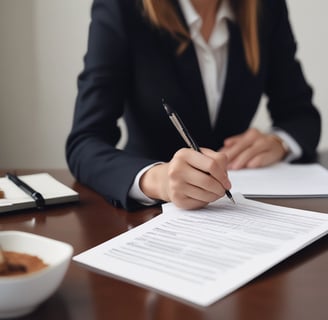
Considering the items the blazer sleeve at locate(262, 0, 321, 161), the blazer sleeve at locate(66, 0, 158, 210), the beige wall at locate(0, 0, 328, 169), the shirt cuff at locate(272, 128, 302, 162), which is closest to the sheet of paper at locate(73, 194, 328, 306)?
the blazer sleeve at locate(66, 0, 158, 210)

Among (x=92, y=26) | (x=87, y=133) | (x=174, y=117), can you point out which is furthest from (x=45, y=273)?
(x=92, y=26)

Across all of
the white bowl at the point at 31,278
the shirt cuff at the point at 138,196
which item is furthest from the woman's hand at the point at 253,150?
the white bowl at the point at 31,278

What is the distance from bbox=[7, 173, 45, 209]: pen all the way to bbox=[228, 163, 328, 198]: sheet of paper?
0.97ft

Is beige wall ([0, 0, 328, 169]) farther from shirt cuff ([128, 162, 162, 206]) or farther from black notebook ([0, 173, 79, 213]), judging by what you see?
shirt cuff ([128, 162, 162, 206])

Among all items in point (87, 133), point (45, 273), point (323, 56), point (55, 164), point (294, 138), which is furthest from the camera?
point (55, 164)

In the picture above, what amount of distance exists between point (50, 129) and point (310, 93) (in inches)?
44.3

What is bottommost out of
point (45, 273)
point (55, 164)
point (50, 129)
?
point (55, 164)

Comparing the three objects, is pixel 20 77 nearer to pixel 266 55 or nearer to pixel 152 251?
pixel 266 55

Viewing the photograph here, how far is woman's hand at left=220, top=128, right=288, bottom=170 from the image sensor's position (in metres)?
1.09

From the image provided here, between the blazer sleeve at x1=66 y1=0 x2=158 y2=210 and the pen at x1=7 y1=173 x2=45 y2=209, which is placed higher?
the blazer sleeve at x1=66 y1=0 x2=158 y2=210

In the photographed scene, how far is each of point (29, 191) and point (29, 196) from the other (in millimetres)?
15

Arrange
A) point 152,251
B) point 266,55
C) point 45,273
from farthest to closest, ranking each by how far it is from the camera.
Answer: point 266,55, point 152,251, point 45,273

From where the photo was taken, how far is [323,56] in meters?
2.08

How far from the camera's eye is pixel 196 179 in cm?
75
